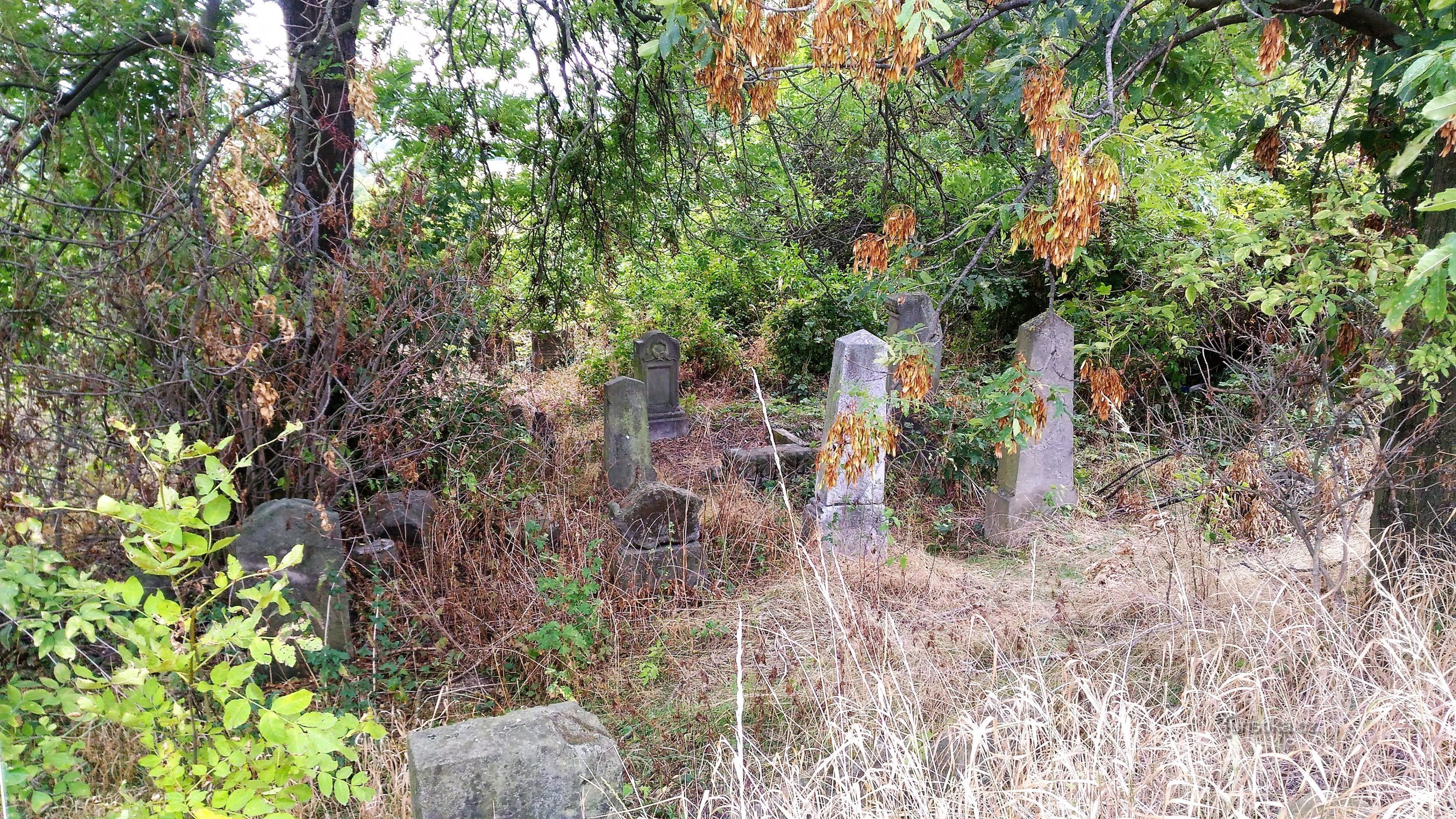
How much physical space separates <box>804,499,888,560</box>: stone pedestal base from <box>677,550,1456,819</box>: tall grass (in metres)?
2.10

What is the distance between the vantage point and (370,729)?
6.91 feet

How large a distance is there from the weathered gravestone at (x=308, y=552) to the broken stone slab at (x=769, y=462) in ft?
11.9

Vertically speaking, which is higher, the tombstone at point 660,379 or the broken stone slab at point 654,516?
the tombstone at point 660,379

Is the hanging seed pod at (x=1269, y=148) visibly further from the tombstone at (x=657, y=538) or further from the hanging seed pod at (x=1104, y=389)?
the tombstone at (x=657, y=538)

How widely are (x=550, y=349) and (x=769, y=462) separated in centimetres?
456

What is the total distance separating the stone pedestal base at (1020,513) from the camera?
6.36m

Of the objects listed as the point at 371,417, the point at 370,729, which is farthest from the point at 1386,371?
the point at 371,417

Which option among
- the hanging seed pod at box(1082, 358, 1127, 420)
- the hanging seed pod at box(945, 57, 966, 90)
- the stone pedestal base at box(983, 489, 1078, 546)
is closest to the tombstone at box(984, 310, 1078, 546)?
the stone pedestal base at box(983, 489, 1078, 546)

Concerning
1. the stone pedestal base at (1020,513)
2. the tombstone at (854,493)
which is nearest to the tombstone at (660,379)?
the tombstone at (854,493)

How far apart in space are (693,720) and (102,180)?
11.8 feet

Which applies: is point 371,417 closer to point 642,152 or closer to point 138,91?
point 138,91

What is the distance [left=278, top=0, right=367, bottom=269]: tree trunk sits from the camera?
425cm

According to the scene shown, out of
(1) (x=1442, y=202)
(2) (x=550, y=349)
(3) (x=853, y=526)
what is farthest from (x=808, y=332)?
(1) (x=1442, y=202)

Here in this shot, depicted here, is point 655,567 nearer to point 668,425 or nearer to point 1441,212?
point 668,425
